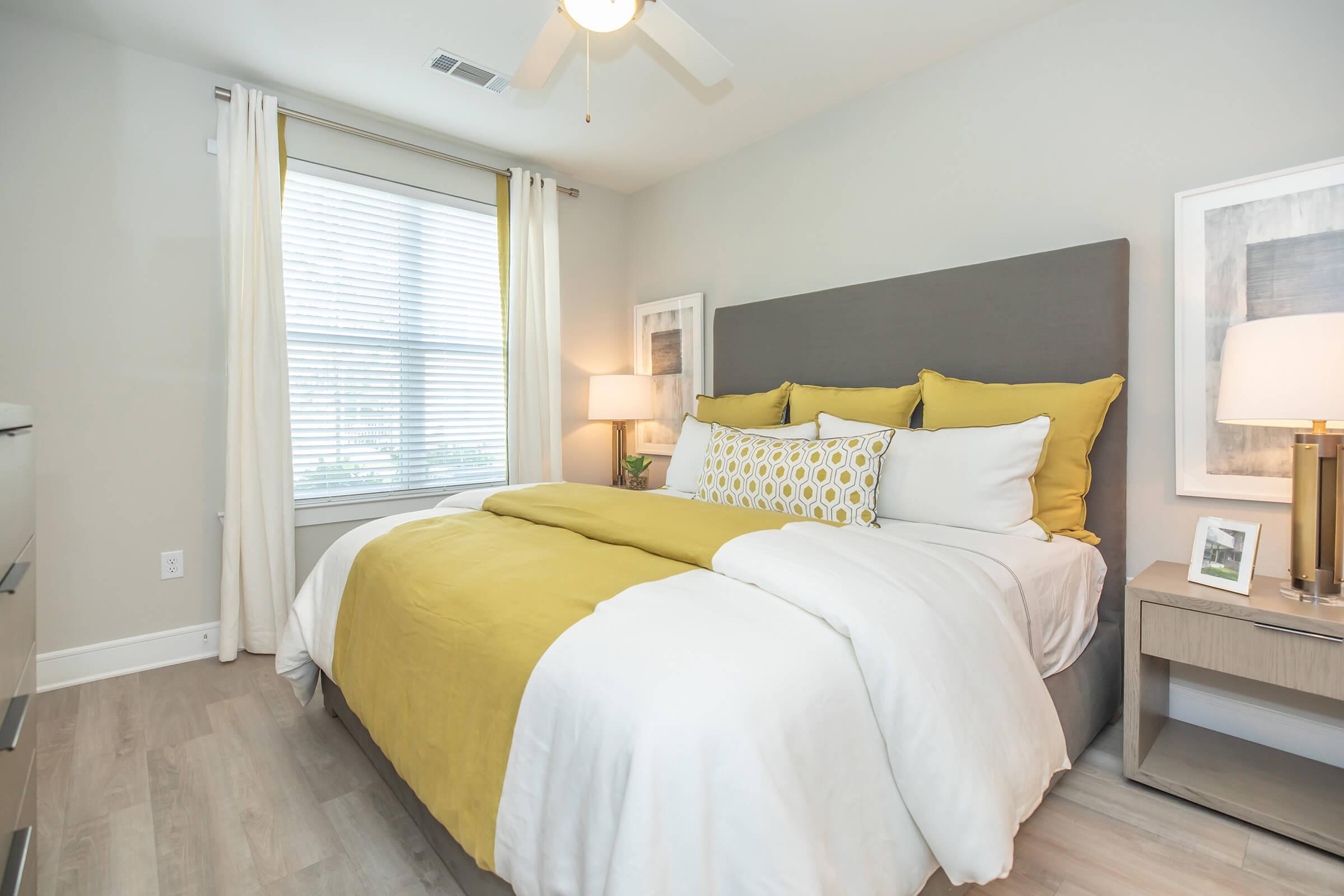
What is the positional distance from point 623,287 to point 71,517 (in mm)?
3050

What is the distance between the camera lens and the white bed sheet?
1.62m

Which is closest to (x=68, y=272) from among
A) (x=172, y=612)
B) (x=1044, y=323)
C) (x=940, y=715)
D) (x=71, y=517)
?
(x=71, y=517)

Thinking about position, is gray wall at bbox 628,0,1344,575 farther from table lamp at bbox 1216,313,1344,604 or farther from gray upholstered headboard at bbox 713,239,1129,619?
table lamp at bbox 1216,313,1344,604

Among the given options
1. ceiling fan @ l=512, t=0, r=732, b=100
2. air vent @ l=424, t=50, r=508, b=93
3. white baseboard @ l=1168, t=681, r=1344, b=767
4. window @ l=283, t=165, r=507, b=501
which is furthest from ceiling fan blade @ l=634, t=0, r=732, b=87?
white baseboard @ l=1168, t=681, r=1344, b=767

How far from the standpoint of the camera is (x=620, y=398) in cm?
377

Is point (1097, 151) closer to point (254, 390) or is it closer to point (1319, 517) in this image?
point (1319, 517)

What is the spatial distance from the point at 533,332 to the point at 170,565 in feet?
6.67

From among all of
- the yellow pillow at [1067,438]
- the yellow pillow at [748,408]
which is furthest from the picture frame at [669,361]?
the yellow pillow at [1067,438]

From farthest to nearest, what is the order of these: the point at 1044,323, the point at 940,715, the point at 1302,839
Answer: the point at 1044,323 → the point at 1302,839 → the point at 940,715

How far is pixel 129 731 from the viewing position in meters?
2.09

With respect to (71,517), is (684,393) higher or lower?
higher

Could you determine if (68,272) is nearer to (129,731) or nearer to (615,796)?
(129,731)

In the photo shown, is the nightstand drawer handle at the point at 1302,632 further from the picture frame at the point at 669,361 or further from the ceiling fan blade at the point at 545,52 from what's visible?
the picture frame at the point at 669,361

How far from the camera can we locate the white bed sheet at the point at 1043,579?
A: 162cm
